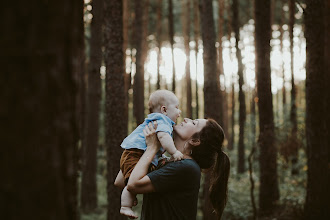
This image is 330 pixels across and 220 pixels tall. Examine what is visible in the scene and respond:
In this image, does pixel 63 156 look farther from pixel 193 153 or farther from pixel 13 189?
pixel 193 153

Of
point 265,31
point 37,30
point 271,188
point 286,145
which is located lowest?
point 271,188

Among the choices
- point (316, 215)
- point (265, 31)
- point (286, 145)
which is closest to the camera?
point (316, 215)

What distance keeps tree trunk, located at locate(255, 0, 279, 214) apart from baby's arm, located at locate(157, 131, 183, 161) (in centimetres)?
735

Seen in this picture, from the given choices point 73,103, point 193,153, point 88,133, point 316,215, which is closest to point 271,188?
point 316,215

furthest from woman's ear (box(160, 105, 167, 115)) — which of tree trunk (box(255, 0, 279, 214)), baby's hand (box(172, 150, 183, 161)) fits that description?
tree trunk (box(255, 0, 279, 214))

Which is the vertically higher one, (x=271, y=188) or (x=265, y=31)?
(x=265, y=31)

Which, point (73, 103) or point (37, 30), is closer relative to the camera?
point (37, 30)

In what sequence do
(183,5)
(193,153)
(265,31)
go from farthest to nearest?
1. (183,5)
2. (265,31)
3. (193,153)

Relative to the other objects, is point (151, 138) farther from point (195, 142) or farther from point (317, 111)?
point (317, 111)

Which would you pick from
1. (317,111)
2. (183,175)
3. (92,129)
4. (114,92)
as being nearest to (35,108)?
(183,175)

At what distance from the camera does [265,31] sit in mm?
9734

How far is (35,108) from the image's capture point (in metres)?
1.10

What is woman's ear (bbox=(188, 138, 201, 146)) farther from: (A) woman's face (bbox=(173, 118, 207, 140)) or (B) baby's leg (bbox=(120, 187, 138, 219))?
(B) baby's leg (bbox=(120, 187, 138, 219))

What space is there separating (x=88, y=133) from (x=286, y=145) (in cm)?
713
